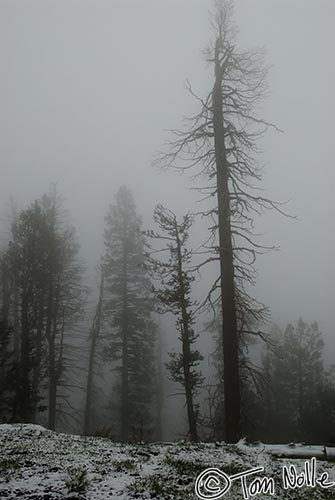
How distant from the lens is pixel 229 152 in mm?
11586

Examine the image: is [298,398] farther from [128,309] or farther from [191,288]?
[191,288]

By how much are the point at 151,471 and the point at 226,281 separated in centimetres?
584

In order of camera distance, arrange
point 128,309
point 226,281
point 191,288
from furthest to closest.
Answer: point 128,309
point 191,288
point 226,281

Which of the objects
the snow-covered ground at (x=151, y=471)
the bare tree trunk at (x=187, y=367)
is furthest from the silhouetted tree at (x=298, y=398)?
the snow-covered ground at (x=151, y=471)

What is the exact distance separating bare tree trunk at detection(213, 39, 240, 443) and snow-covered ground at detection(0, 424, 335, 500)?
4.85 ft

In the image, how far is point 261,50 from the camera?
1184 cm

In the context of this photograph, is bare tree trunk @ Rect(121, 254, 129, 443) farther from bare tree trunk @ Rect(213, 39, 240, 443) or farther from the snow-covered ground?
the snow-covered ground

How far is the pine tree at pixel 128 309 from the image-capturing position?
25.3 metres

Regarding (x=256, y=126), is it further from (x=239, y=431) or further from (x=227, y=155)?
(x=239, y=431)

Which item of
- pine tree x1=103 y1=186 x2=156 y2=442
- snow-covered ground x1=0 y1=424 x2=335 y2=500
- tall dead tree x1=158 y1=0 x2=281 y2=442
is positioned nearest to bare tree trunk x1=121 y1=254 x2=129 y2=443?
pine tree x1=103 y1=186 x2=156 y2=442

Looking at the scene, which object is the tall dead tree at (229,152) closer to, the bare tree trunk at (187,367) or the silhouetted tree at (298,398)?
the bare tree trunk at (187,367)

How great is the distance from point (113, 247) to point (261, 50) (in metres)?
18.5

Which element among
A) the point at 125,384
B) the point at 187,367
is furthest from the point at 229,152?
the point at 125,384

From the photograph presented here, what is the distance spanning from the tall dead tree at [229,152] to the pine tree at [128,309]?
12.8m
